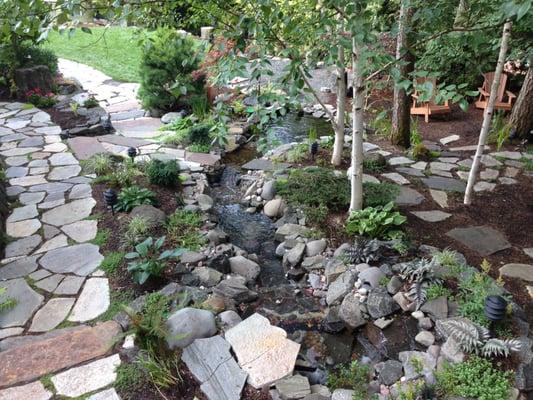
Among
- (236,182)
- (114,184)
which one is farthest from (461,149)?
(114,184)

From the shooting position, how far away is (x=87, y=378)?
225cm

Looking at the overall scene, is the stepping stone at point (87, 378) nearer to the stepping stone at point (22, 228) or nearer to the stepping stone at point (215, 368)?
the stepping stone at point (215, 368)

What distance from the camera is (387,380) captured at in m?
2.28

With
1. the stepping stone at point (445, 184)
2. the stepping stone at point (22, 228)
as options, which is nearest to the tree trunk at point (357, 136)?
the stepping stone at point (445, 184)

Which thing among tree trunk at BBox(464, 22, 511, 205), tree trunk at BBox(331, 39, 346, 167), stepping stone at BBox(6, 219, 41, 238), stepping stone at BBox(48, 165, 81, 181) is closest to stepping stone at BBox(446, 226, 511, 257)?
tree trunk at BBox(464, 22, 511, 205)

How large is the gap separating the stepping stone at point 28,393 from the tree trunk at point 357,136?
2.57m

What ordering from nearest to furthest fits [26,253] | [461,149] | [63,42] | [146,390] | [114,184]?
1. [146,390]
2. [26,253]
3. [114,184]
4. [461,149]
5. [63,42]

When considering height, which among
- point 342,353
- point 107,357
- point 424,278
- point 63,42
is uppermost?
point 63,42

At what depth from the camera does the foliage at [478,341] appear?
2.18 meters

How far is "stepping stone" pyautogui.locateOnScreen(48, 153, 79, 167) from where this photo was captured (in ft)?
16.4

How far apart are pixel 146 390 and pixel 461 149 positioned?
487 cm

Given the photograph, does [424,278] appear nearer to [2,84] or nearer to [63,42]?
[2,84]

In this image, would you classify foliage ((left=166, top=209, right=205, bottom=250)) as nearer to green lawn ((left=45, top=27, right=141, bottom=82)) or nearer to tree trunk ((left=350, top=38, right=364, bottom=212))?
tree trunk ((left=350, top=38, right=364, bottom=212))

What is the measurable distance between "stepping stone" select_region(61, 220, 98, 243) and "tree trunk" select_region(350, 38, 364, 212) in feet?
7.45
